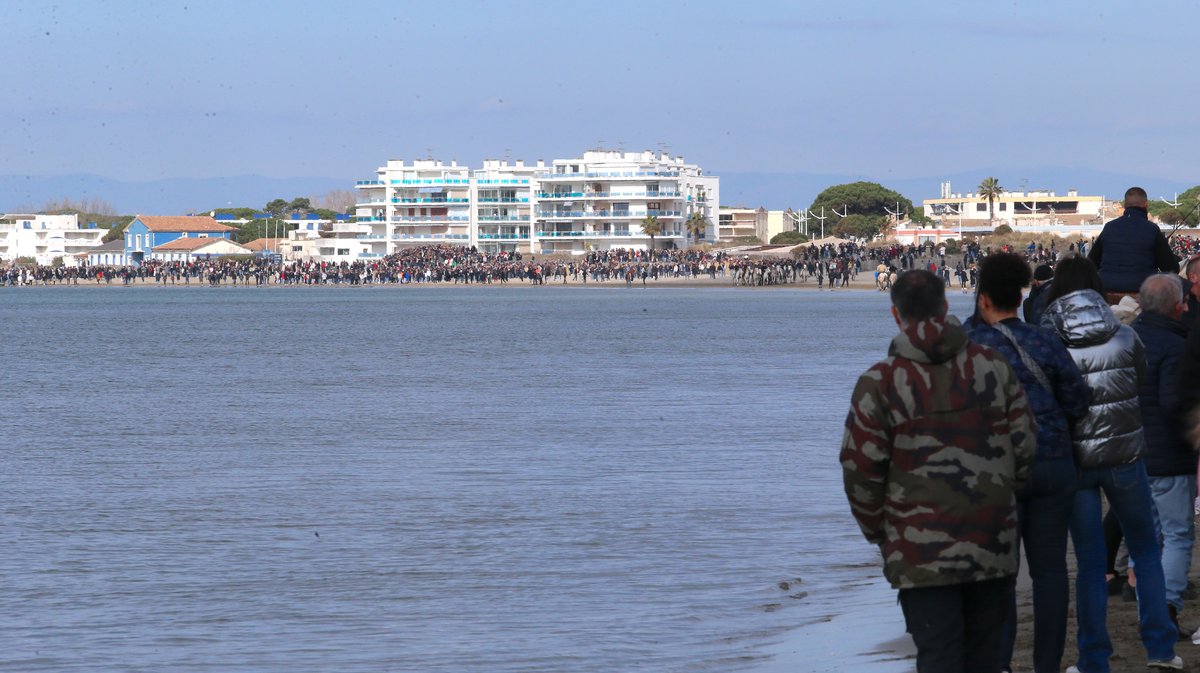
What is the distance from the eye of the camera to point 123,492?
18.0 meters

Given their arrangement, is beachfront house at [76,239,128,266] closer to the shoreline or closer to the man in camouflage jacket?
the shoreline

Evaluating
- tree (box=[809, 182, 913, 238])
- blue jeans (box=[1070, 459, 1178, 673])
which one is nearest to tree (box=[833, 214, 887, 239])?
tree (box=[809, 182, 913, 238])

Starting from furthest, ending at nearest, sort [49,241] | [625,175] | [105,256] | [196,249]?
[49,241] < [105,256] < [196,249] < [625,175]

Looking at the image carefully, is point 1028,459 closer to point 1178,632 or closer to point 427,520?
point 1178,632

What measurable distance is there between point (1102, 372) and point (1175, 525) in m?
1.36

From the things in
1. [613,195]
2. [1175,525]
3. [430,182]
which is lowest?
[1175,525]

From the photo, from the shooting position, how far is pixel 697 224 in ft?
490

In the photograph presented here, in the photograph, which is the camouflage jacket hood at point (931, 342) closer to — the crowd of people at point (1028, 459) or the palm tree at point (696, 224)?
the crowd of people at point (1028, 459)

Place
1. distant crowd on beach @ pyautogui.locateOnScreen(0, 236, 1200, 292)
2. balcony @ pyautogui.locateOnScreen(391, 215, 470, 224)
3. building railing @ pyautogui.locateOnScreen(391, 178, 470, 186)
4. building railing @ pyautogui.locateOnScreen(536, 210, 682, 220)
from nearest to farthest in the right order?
distant crowd on beach @ pyautogui.locateOnScreen(0, 236, 1200, 292) → building railing @ pyautogui.locateOnScreen(536, 210, 682, 220) → balcony @ pyautogui.locateOnScreen(391, 215, 470, 224) → building railing @ pyautogui.locateOnScreen(391, 178, 470, 186)

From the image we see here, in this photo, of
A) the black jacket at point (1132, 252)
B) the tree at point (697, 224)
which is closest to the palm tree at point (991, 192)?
the tree at point (697, 224)

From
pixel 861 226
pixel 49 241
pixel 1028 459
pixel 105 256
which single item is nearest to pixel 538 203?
pixel 861 226

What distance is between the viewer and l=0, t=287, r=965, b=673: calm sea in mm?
9914

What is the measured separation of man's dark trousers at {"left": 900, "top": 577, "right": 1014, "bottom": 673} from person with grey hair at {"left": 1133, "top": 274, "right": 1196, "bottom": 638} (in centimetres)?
214

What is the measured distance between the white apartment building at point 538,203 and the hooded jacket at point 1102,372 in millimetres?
137273
